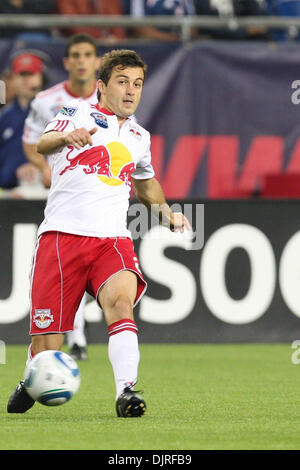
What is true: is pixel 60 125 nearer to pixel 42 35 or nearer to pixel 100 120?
pixel 100 120

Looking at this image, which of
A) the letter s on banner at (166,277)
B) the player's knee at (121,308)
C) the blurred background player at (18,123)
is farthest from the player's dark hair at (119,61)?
the blurred background player at (18,123)

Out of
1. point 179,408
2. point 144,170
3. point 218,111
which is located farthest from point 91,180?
point 218,111

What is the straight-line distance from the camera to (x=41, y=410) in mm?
6648

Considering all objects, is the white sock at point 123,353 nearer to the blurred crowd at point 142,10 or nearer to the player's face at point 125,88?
the player's face at point 125,88

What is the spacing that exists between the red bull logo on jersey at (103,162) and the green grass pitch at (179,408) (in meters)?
1.32

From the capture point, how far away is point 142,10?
13438mm

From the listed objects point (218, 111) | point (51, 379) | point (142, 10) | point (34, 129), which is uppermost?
point (142, 10)

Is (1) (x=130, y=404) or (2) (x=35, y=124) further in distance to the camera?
→ (2) (x=35, y=124)

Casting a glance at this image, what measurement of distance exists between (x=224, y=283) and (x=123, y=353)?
497 cm

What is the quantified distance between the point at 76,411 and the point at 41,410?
0.29 meters

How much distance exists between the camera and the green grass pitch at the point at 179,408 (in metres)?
5.18

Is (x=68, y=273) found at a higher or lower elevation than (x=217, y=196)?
lower
